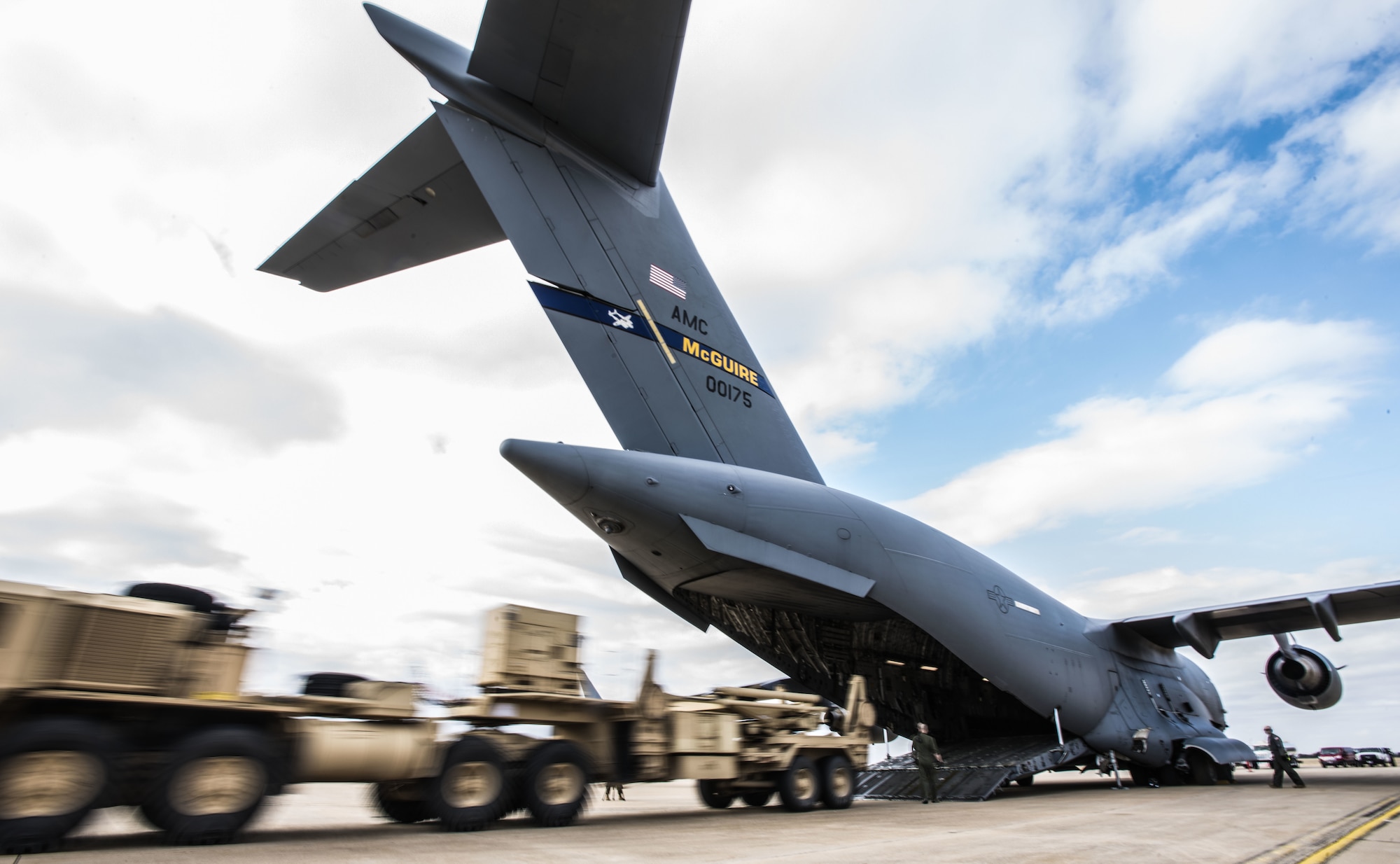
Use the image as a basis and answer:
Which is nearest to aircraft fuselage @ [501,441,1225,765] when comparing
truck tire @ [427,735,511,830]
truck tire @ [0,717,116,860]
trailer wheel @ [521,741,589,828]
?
trailer wheel @ [521,741,589,828]

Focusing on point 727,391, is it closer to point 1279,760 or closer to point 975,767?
point 975,767

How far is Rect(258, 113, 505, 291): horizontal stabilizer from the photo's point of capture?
758cm

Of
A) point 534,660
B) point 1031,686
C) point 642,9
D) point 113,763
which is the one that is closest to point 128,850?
point 113,763

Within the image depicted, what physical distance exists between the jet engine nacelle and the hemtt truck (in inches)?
416

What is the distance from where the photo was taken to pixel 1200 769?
12.3 metres

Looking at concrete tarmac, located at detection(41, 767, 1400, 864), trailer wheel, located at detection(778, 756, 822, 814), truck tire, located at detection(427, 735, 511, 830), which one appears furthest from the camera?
trailer wheel, located at detection(778, 756, 822, 814)

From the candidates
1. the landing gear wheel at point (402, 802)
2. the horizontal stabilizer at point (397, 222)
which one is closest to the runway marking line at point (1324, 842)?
the landing gear wheel at point (402, 802)

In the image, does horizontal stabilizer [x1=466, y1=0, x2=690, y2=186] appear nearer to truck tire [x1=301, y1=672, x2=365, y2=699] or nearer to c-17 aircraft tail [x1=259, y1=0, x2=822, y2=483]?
c-17 aircraft tail [x1=259, y1=0, x2=822, y2=483]

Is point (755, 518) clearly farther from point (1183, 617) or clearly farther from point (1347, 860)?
point (1183, 617)

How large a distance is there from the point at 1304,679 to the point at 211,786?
15.4 metres

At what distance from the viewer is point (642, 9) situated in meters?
6.21

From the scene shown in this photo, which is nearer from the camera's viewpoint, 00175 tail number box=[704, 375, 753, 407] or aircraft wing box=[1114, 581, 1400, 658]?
00175 tail number box=[704, 375, 753, 407]

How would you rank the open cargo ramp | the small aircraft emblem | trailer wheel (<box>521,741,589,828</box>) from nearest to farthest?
trailer wheel (<box>521,741,589,828</box>) → the open cargo ramp → the small aircraft emblem

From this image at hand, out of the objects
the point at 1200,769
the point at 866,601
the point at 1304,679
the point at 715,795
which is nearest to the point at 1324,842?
the point at 866,601
